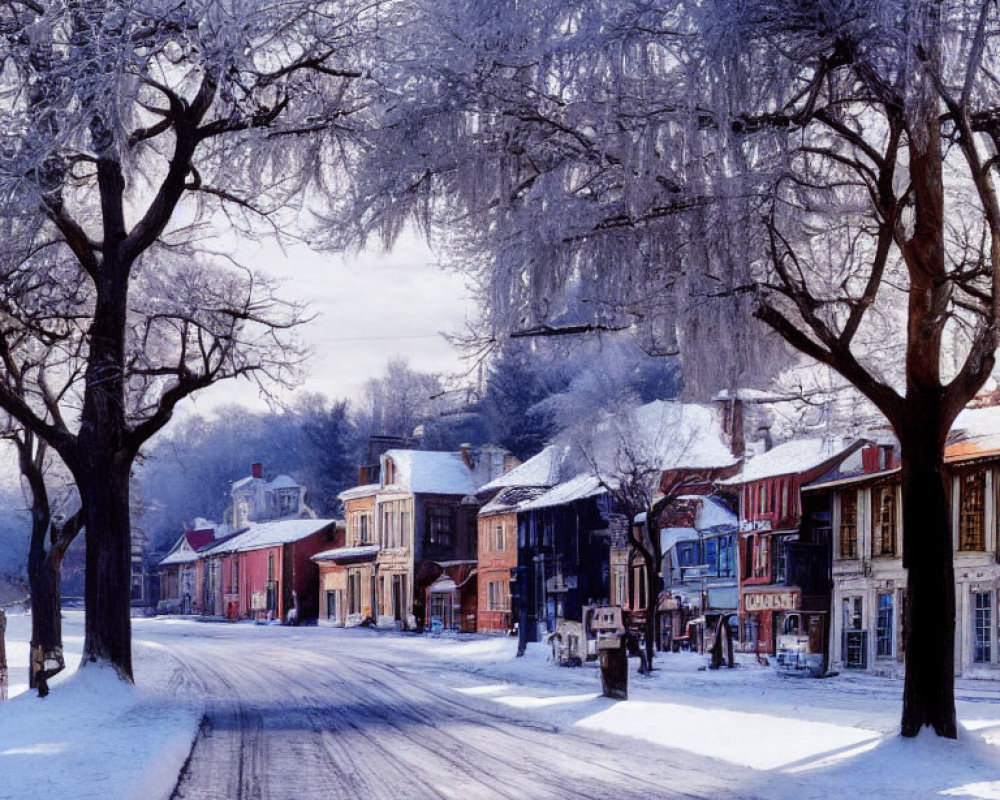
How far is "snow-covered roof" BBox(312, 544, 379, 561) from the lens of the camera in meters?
70.6

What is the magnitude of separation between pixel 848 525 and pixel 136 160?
23.5 m

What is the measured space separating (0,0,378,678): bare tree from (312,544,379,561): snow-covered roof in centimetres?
4599

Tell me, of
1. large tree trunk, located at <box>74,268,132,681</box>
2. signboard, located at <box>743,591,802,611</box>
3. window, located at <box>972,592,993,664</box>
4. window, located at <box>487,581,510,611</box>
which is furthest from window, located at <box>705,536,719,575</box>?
large tree trunk, located at <box>74,268,132,681</box>

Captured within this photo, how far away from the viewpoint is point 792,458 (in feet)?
132

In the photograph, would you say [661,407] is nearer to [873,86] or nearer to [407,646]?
[407,646]

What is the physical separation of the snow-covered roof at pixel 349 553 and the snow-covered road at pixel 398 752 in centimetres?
4393

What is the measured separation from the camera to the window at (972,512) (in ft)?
105

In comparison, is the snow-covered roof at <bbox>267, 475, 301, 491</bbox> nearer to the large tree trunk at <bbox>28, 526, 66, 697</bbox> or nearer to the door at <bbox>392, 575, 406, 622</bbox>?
the door at <bbox>392, 575, 406, 622</bbox>

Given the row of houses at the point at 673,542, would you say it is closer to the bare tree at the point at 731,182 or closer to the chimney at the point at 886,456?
the chimney at the point at 886,456

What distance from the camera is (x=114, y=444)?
2086 centimetres

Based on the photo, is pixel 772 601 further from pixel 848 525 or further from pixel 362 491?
pixel 362 491

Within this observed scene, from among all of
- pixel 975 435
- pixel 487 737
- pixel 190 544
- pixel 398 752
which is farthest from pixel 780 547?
pixel 190 544

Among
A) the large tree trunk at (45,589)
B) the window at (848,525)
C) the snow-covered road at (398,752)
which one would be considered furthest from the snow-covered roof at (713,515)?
the large tree trunk at (45,589)

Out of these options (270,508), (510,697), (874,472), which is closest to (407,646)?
(874,472)
